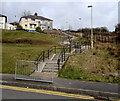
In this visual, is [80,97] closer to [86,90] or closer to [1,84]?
[86,90]

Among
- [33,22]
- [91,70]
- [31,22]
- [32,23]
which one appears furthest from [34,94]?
[33,22]

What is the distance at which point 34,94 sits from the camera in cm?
538

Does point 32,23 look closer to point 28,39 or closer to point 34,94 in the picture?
point 28,39

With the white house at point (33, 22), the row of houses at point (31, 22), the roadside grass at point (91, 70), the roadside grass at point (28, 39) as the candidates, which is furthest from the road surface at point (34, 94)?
the white house at point (33, 22)

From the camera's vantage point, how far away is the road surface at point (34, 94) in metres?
5.09

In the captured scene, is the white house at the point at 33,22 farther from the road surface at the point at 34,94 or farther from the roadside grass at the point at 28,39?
the road surface at the point at 34,94

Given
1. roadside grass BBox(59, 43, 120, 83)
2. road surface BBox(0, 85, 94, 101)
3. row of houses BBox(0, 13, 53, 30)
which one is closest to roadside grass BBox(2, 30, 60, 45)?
roadside grass BBox(59, 43, 120, 83)

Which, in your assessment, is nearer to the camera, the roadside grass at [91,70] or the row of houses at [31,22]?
the roadside grass at [91,70]

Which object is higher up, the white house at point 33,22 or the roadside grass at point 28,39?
the white house at point 33,22

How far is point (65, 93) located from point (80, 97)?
71 cm

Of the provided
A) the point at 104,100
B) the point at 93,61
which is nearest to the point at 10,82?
the point at 104,100

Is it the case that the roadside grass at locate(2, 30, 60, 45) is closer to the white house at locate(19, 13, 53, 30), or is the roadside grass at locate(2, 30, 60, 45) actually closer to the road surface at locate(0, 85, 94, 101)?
the road surface at locate(0, 85, 94, 101)

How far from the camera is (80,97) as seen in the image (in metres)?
5.17

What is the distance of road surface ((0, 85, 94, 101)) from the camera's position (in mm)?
5086
